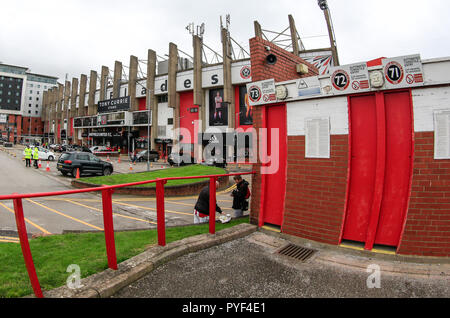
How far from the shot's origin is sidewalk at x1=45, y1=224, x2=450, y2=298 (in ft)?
10.5

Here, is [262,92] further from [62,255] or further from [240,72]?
[240,72]

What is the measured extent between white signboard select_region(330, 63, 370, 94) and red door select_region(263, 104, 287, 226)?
1.21m

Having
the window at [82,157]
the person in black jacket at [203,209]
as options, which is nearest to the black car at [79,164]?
the window at [82,157]

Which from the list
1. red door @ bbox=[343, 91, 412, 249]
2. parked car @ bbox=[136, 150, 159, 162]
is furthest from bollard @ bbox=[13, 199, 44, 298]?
parked car @ bbox=[136, 150, 159, 162]

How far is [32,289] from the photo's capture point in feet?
10.0

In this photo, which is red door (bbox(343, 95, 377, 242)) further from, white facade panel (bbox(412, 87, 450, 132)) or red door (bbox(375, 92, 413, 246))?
white facade panel (bbox(412, 87, 450, 132))

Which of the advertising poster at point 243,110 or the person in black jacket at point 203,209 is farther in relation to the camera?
the advertising poster at point 243,110

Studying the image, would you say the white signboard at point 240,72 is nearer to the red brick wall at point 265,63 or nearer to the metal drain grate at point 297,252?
the red brick wall at point 265,63

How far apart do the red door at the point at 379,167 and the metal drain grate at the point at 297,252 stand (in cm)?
80

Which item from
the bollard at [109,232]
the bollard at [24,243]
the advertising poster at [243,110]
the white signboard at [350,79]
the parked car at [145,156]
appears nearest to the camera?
the bollard at [24,243]

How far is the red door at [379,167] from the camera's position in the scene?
431 centimetres
